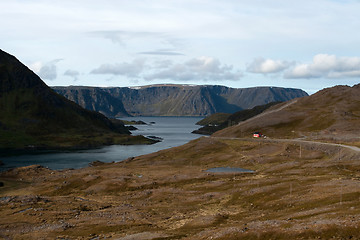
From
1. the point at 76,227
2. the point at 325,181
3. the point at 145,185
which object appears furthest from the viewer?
the point at 145,185

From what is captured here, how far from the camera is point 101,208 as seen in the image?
95312 mm

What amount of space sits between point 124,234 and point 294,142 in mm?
132586

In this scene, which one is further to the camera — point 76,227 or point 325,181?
point 325,181

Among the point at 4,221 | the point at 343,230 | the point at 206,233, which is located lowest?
the point at 4,221

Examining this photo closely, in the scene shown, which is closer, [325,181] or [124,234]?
[124,234]

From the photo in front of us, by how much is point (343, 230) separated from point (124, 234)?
35721 millimetres

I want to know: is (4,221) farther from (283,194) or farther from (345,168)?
(345,168)

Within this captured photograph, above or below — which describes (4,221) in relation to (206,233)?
below

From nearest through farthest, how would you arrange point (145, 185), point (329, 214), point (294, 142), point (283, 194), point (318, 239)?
point (318, 239)
point (329, 214)
point (283, 194)
point (145, 185)
point (294, 142)

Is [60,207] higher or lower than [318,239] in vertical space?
lower

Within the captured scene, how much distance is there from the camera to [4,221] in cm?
8675

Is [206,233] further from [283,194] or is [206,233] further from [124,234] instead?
[283,194]

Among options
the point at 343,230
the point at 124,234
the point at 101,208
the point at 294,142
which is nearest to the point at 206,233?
the point at 124,234

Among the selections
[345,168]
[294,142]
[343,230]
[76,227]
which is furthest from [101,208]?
[294,142]
